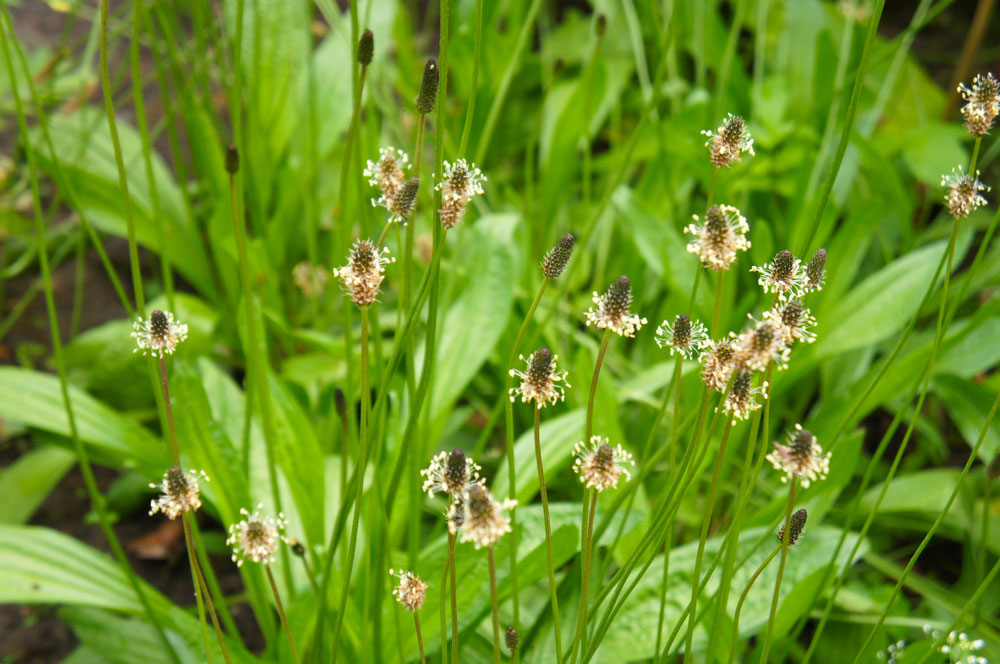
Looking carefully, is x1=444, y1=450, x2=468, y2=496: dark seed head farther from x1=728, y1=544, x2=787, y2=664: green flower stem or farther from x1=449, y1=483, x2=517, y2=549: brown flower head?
x1=728, y1=544, x2=787, y2=664: green flower stem

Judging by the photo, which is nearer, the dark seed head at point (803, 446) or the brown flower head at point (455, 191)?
the dark seed head at point (803, 446)

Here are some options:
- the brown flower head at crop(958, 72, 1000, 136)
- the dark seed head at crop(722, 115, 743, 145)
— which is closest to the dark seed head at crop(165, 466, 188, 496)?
the dark seed head at crop(722, 115, 743, 145)

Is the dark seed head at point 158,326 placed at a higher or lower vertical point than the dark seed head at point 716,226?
higher

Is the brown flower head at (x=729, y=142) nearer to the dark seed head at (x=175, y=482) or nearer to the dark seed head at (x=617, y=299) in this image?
the dark seed head at (x=617, y=299)

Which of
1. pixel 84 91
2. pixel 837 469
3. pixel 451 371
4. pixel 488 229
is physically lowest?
pixel 837 469

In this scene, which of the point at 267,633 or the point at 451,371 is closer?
the point at 267,633

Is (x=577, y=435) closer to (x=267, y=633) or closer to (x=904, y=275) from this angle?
(x=267, y=633)

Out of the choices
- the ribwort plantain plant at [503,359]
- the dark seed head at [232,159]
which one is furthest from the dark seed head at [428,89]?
the dark seed head at [232,159]

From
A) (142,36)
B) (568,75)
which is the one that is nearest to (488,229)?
(568,75)
